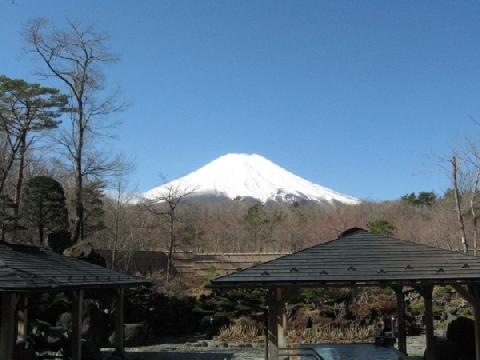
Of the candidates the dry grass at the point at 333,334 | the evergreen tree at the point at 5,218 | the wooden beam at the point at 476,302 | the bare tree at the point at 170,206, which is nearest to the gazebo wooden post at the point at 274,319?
the wooden beam at the point at 476,302

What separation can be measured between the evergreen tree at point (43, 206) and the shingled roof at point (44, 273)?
6808 mm

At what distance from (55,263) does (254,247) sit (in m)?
19.4

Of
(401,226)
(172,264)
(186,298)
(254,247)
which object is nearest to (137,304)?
(186,298)

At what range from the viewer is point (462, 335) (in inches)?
473

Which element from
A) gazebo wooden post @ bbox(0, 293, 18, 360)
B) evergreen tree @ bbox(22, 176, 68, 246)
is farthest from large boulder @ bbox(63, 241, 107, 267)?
gazebo wooden post @ bbox(0, 293, 18, 360)

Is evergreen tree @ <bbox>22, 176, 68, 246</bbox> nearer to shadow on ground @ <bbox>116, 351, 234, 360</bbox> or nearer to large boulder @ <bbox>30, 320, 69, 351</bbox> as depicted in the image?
large boulder @ <bbox>30, 320, 69, 351</bbox>

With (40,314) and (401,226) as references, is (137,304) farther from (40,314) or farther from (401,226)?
(401,226)

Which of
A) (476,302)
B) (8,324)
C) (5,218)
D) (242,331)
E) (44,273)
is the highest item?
(5,218)

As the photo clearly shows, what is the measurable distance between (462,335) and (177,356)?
7391 mm

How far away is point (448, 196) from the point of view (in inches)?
1177

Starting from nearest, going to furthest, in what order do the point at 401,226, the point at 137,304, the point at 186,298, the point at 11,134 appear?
the point at 137,304, the point at 186,298, the point at 11,134, the point at 401,226

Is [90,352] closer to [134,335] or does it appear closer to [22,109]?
[134,335]

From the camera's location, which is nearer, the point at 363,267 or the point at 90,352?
the point at 363,267

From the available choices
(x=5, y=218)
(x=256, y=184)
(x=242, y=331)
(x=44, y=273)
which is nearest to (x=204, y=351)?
(x=242, y=331)
